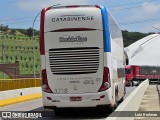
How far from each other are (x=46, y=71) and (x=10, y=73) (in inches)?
2890

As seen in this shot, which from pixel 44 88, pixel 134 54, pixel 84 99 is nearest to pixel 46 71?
pixel 44 88

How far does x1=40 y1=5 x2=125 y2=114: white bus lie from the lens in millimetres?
17156

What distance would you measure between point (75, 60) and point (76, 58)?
0.08m

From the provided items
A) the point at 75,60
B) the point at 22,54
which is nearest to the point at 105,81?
the point at 75,60

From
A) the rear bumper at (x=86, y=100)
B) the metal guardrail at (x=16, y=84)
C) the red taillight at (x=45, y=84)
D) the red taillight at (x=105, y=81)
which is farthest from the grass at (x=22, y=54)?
the red taillight at (x=105, y=81)

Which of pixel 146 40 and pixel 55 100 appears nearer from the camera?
A: pixel 55 100

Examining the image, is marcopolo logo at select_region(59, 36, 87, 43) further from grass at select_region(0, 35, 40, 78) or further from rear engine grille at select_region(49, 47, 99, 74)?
grass at select_region(0, 35, 40, 78)

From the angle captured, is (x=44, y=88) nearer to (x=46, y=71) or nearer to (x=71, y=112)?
(x=46, y=71)

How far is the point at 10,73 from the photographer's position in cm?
8975

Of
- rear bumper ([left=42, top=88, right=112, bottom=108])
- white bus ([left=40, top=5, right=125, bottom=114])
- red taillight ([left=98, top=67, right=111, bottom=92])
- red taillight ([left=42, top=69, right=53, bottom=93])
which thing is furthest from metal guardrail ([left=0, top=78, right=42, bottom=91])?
red taillight ([left=98, top=67, right=111, bottom=92])

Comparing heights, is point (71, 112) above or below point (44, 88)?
below

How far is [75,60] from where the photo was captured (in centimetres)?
1736

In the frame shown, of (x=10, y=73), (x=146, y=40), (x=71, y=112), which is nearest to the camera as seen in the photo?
(x=71, y=112)

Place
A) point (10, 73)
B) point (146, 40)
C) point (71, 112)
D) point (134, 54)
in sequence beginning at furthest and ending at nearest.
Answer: point (146, 40), point (134, 54), point (10, 73), point (71, 112)
